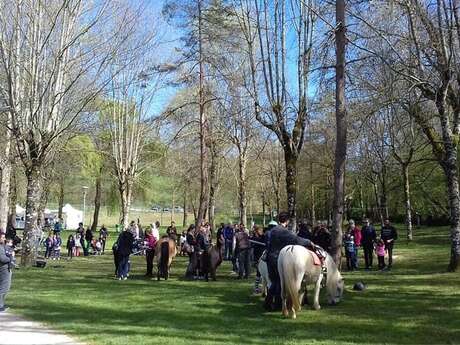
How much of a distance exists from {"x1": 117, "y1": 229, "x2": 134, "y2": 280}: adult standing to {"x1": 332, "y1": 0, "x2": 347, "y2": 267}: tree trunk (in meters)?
6.24

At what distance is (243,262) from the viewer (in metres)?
16.7

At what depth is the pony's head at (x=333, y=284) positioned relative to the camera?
11227 millimetres

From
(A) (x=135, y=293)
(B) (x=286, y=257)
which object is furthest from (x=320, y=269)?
(A) (x=135, y=293)

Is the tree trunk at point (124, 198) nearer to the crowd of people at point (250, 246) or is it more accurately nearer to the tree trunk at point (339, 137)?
the crowd of people at point (250, 246)

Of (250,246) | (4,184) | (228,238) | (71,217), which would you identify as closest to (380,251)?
(250,246)

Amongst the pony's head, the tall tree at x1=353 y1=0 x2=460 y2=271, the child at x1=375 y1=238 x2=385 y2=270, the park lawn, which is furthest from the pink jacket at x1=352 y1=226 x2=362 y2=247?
the pony's head

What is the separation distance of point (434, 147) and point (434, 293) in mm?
6984

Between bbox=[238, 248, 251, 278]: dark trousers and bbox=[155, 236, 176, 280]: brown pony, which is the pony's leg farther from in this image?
bbox=[155, 236, 176, 280]: brown pony

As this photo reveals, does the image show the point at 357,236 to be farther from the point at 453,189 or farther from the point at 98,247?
the point at 98,247

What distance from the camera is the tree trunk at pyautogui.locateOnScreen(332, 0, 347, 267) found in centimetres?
1473

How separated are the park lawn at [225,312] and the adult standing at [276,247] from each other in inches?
16.4

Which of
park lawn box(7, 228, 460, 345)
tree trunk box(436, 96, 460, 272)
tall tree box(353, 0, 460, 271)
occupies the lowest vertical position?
park lawn box(7, 228, 460, 345)

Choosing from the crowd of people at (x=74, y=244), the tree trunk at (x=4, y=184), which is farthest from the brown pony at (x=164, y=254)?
the tree trunk at (x=4, y=184)

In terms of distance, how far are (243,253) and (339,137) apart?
4.60 metres
